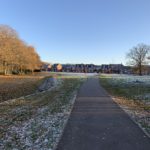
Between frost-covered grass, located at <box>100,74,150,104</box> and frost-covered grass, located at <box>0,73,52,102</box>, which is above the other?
frost-covered grass, located at <box>100,74,150,104</box>

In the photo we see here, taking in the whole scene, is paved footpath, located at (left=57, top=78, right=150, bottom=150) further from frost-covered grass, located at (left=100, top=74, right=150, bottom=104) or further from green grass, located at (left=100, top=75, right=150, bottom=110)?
frost-covered grass, located at (left=100, top=74, right=150, bottom=104)

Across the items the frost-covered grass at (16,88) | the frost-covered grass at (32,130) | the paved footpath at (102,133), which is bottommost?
the frost-covered grass at (16,88)

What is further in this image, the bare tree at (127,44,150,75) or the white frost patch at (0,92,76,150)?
the bare tree at (127,44,150,75)

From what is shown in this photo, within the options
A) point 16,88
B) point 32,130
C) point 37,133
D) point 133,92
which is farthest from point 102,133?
point 16,88

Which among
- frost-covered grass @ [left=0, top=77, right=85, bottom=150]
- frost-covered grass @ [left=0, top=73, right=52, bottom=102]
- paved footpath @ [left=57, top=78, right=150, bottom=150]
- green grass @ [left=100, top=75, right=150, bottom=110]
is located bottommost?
frost-covered grass @ [left=0, top=73, right=52, bottom=102]

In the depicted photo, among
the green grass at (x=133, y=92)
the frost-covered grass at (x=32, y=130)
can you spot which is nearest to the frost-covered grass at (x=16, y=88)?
the frost-covered grass at (x=32, y=130)

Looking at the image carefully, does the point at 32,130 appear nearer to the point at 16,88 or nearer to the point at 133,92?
the point at 133,92

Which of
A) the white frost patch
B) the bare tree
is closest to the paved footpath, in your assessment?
the white frost patch

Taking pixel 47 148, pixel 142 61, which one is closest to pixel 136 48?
pixel 142 61

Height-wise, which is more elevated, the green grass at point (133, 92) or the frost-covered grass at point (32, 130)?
the green grass at point (133, 92)

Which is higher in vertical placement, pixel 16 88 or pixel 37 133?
pixel 37 133

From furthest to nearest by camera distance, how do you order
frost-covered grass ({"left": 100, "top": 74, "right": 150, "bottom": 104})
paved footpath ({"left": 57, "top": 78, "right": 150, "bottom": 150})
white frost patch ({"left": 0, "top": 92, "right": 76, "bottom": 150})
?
frost-covered grass ({"left": 100, "top": 74, "right": 150, "bottom": 104}) < white frost patch ({"left": 0, "top": 92, "right": 76, "bottom": 150}) < paved footpath ({"left": 57, "top": 78, "right": 150, "bottom": 150})

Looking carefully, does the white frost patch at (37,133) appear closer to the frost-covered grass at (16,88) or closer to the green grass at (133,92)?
the green grass at (133,92)

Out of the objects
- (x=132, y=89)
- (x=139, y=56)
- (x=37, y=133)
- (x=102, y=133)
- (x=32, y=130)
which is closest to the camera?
(x=102, y=133)
